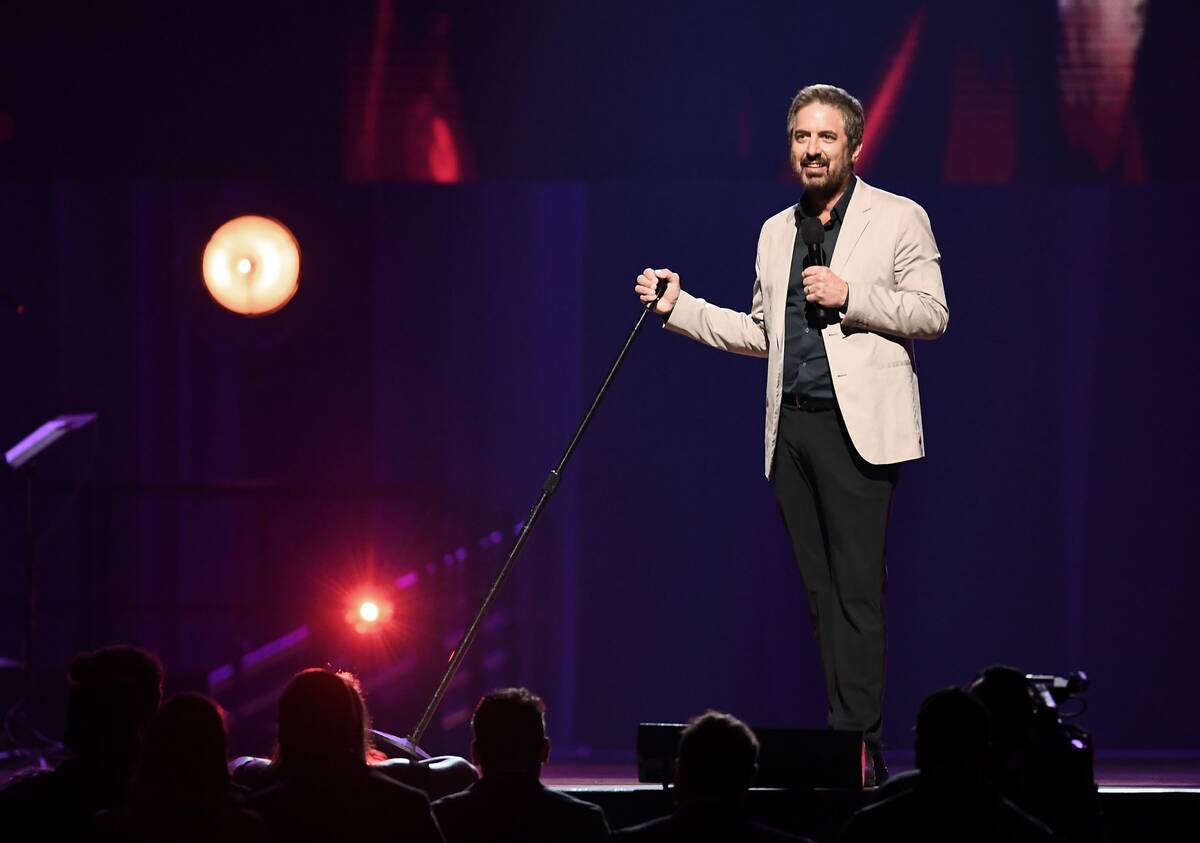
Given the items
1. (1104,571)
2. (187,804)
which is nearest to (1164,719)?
(1104,571)

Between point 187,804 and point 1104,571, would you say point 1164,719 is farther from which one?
point 187,804

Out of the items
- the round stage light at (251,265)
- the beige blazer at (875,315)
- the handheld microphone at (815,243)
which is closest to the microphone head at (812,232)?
the handheld microphone at (815,243)

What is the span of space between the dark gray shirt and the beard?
0.05m

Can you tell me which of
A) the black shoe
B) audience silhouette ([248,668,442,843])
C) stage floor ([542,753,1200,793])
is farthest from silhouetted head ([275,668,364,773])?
stage floor ([542,753,1200,793])

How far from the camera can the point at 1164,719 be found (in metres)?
5.68

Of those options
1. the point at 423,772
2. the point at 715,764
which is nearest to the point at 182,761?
the point at 715,764

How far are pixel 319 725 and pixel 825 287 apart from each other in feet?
4.98

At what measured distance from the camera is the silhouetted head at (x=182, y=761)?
2.15 m

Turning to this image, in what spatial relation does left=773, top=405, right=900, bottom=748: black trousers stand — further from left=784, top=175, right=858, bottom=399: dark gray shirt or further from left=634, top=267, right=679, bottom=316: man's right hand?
left=634, top=267, right=679, bottom=316: man's right hand

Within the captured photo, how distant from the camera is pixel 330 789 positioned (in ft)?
7.50

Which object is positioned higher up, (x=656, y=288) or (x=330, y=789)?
(x=656, y=288)

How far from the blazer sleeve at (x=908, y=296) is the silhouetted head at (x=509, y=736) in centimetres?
130

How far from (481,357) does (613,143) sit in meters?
1.02

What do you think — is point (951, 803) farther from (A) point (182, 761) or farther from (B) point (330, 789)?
(A) point (182, 761)
